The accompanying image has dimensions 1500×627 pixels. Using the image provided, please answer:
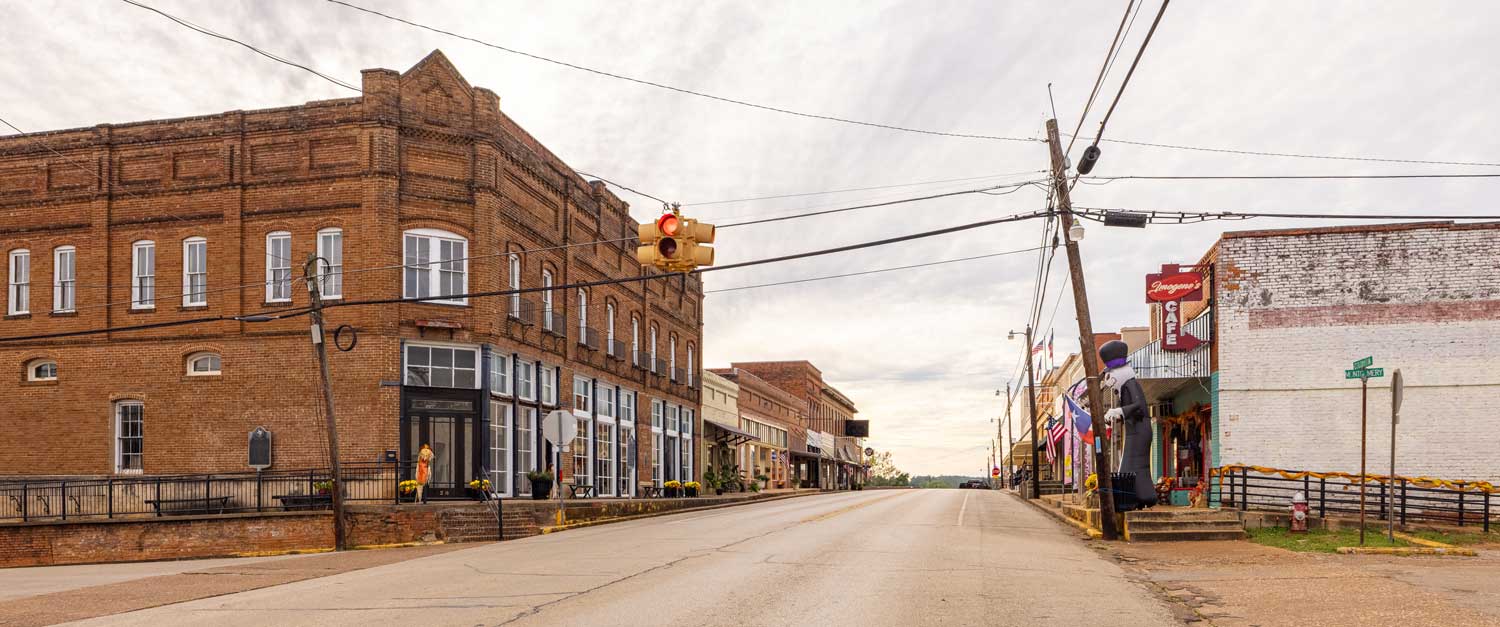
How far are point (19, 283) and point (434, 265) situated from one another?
12396mm

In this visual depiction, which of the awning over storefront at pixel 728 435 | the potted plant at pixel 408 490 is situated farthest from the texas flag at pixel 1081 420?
the awning over storefront at pixel 728 435

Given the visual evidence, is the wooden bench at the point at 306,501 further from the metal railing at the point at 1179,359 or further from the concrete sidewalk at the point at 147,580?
the metal railing at the point at 1179,359

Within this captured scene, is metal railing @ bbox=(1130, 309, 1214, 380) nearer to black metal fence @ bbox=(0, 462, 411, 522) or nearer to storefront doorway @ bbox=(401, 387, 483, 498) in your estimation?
storefront doorway @ bbox=(401, 387, 483, 498)

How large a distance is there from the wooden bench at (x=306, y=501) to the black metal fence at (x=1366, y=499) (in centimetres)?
1881

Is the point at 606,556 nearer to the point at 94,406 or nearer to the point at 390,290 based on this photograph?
the point at 390,290

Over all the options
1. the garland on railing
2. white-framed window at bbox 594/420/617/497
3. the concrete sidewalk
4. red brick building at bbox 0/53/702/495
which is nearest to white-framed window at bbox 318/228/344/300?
red brick building at bbox 0/53/702/495

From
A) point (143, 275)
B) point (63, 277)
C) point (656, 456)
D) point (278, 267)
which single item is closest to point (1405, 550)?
point (278, 267)

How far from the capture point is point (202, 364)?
31.1m

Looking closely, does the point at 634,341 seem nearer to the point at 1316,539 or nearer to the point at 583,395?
the point at 583,395

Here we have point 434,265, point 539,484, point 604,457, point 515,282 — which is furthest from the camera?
point 604,457

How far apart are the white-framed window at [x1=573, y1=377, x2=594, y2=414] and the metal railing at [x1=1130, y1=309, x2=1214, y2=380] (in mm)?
18271

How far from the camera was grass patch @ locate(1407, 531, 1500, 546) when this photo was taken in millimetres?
18859

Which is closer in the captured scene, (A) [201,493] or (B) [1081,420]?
(B) [1081,420]

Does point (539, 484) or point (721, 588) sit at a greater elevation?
point (721, 588)
